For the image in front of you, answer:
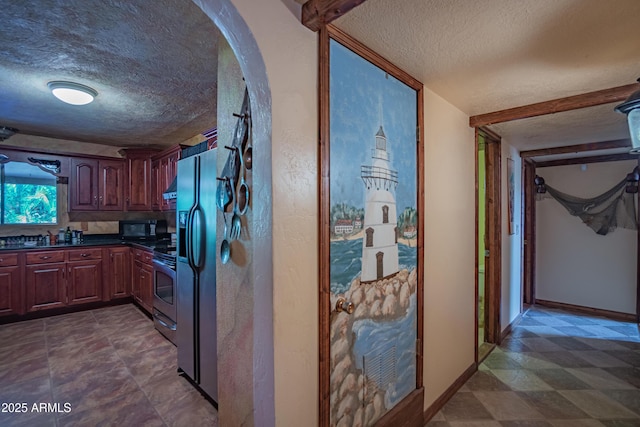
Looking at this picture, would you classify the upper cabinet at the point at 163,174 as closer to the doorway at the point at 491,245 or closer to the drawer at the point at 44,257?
the drawer at the point at 44,257

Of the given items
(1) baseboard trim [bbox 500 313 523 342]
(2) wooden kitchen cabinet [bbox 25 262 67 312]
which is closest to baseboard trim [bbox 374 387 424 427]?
(1) baseboard trim [bbox 500 313 523 342]

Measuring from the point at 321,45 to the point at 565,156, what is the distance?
4865mm

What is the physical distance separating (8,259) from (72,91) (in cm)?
254

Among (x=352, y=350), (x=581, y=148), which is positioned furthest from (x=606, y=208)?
(x=352, y=350)

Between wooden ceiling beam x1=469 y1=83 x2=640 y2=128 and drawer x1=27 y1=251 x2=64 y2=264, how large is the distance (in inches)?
200

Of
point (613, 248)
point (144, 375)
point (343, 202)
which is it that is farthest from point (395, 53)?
point (613, 248)

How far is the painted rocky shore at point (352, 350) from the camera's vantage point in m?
1.39

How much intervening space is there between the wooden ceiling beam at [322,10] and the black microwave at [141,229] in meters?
4.39

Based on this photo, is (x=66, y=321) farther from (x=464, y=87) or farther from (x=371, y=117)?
(x=464, y=87)

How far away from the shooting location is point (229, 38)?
1.10 meters

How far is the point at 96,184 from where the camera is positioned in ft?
14.4

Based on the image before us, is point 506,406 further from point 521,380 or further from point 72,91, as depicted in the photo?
point 72,91

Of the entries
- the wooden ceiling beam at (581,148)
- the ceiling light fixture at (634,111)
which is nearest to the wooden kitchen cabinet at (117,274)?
the ceiling light fixture at (634,111)

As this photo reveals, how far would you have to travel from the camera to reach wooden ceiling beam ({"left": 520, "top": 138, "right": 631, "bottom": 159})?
353 cm
